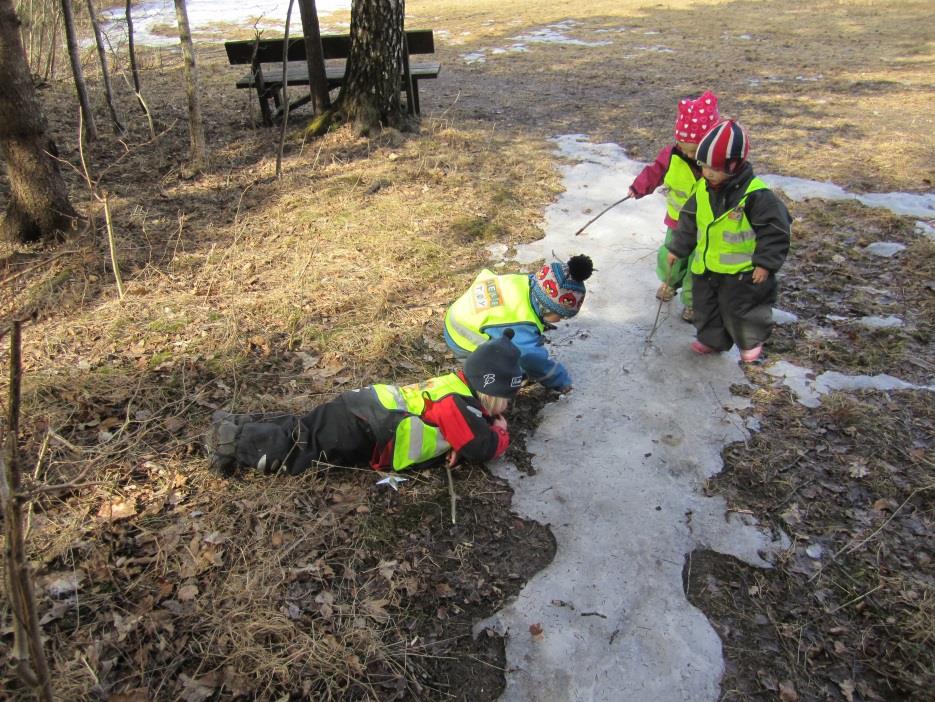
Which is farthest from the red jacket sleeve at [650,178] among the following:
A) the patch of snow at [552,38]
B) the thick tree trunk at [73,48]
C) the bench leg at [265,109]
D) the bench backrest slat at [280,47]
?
the patch of snow at [552,38]

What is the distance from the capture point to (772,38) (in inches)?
537

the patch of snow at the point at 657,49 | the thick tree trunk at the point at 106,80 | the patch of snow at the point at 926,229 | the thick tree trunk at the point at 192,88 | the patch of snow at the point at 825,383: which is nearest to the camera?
the patch of snow at the point at 825,383

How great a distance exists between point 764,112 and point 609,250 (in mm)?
5206

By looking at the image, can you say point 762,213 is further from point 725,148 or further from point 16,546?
point 16,546

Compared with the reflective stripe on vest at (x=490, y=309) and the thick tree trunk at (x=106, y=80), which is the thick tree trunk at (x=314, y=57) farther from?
the reflective stripe on vest at (x=490, y=309)

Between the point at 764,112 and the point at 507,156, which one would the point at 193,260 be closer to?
the point at 507,156

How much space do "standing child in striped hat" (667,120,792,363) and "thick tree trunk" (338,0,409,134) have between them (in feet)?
16.2

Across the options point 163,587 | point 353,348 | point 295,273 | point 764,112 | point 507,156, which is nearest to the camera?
point 163,587

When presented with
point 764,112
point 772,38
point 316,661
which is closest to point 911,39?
point 772,38

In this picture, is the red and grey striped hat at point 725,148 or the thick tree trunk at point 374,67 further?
the thick tree trunk at point 374,67

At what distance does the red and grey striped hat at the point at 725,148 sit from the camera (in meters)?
3.51

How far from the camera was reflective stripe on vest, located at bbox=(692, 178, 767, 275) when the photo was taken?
3.73m

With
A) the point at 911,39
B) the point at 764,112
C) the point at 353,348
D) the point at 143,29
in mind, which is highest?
the point at 143,29

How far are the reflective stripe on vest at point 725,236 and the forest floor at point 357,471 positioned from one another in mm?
835
